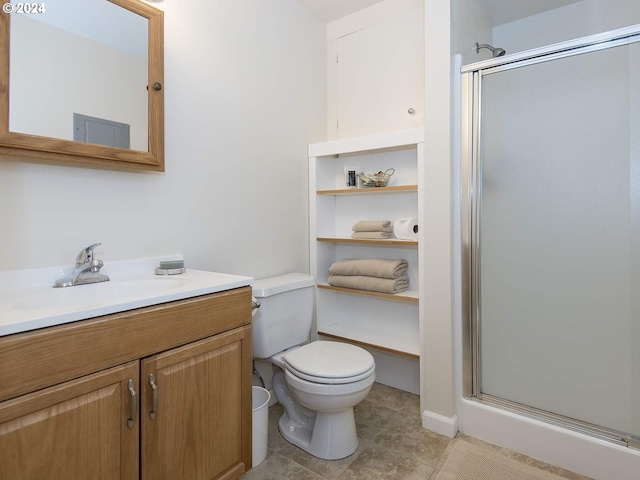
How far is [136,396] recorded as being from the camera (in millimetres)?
1008

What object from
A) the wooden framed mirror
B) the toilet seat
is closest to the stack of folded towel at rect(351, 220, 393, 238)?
the toilet seat

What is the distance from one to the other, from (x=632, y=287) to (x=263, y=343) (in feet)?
5.37

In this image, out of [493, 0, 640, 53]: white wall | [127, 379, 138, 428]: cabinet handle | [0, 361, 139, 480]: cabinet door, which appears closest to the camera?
[0, 361, 139, 480]: cabinet door

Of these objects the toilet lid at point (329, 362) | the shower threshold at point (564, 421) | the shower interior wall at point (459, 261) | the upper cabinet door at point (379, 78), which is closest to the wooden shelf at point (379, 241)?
the shower interior wall at point (459, 261)

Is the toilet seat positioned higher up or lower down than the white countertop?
lower down

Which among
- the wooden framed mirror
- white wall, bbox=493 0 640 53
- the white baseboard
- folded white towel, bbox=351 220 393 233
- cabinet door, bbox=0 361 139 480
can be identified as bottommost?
the white baseboard

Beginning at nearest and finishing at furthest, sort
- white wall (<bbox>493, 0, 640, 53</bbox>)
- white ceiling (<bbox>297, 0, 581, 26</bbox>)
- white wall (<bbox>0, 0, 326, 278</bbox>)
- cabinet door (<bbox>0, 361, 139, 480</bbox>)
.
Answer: cabinet door (<bbox>0, 361, 139, 480</bbox>), white wall (<bbox>0, 0, 326, 278</bbox>), white wall (<bbox>493, 0, 640, 53</bbox>), white ceiling (<bbox>297, 0, 581, 26</bbox>)

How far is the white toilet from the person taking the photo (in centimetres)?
154

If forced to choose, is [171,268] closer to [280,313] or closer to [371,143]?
[280,313]

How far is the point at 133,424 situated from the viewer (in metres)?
1.00

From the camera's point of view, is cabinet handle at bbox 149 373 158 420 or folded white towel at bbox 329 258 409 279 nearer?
cabinet handle at bbox 149 373 158 420

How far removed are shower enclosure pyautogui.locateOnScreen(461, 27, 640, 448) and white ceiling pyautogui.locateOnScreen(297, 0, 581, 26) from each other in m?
0.92

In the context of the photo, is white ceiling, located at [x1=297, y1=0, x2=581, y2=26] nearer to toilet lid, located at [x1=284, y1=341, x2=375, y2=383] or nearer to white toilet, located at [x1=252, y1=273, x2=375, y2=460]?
white toilet, located at [x1=252, y1=273, x2=375, y2=460]

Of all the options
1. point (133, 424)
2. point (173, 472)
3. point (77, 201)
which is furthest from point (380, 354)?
point (77, 201)
